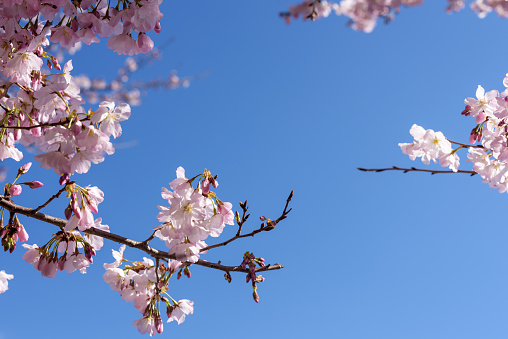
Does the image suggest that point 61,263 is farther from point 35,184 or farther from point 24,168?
point 24,168

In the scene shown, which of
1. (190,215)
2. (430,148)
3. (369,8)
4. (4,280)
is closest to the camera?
(190,215)

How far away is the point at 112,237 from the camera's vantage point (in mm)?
2514

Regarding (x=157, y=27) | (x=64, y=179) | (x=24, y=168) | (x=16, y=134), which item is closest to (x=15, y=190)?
(x=24, y=168)

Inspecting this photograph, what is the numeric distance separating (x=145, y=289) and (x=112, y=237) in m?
0.61

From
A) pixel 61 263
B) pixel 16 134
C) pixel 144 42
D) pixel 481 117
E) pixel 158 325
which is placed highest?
pixel 144 42

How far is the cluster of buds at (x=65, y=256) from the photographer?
2604 millimetres

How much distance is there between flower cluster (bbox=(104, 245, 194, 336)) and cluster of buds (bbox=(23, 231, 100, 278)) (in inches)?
13.0

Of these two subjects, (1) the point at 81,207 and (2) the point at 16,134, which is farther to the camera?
(2) the point at 16,134

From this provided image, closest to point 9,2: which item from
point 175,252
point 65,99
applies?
point 65,99

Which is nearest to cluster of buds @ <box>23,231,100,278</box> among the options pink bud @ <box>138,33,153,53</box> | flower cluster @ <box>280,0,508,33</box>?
pink bud @ <box>138,33,153,53</box>

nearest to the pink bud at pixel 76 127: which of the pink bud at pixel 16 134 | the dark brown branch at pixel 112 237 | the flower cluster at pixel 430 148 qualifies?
the dark brown branch at pixel 112 237

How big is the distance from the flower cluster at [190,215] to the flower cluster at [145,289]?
25 centimetres

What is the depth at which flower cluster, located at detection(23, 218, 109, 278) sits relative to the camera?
8.54 feet

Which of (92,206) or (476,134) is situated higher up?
(476,134)
